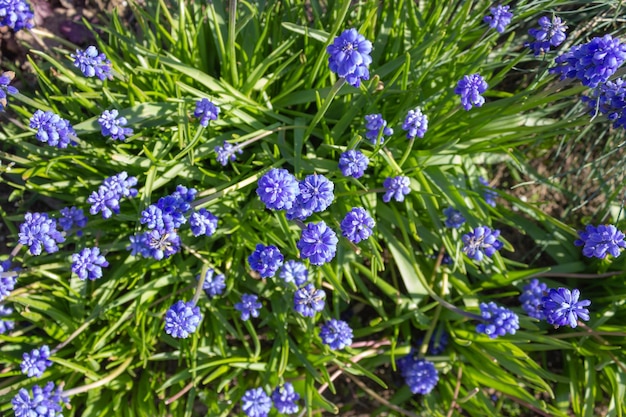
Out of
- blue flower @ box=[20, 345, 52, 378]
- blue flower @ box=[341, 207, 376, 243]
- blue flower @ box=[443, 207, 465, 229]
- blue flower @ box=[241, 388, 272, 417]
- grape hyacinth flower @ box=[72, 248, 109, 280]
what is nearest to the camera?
blue flower @ box=[341, 207, 376, 243]

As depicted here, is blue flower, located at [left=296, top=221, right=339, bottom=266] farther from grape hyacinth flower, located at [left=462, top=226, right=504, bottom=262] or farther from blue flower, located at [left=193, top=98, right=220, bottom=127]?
grape hyacinth flower, located at [left=462, top=226, right=504, bottom=262]

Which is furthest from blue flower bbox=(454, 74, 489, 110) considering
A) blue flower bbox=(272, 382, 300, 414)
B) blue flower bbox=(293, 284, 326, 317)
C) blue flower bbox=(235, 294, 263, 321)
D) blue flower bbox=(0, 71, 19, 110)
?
blue flower bbox=(0, 71, 19, 110)

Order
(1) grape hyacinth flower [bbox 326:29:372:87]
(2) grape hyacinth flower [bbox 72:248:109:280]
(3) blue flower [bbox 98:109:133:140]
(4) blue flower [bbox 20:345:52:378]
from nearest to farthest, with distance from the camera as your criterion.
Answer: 1. (1) grape hyacinth flower [bbox 326:29:372:87]
2. (2) grape hyacinth flower [bbox 72:248:109:280]
3. (3) blue flower [bbox 98:109:133:140]
4. (4) blue flower [bbox 20:345:52:378]

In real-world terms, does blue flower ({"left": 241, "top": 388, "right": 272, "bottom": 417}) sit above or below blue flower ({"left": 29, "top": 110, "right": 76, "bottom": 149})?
below

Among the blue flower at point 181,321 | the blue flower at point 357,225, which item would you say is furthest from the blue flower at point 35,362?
the blue flower at point 357,225

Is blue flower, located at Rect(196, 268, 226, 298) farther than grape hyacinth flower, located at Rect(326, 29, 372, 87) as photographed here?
Yes

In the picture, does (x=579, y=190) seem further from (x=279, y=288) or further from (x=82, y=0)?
(x=82, y=0)

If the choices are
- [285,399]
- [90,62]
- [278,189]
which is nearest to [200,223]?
[278,189]
